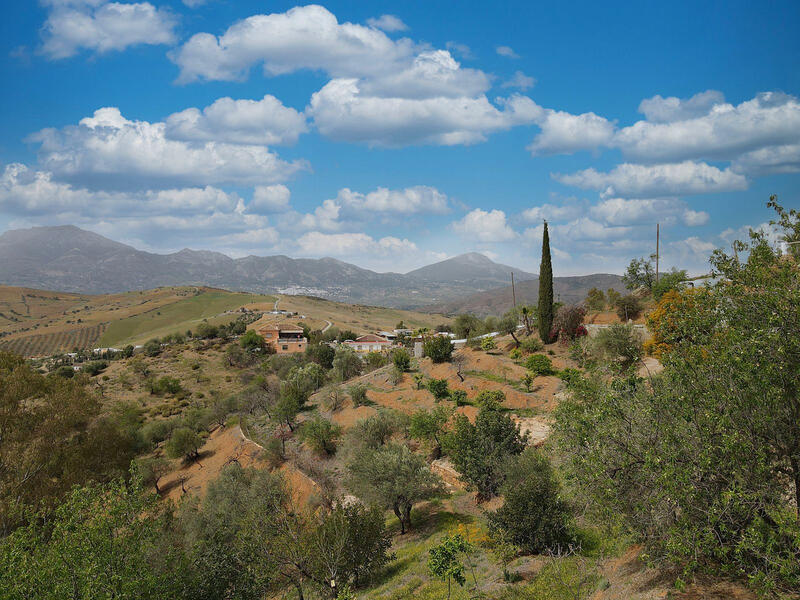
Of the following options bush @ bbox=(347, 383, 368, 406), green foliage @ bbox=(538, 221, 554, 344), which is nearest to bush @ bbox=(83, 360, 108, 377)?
bush @ bbox=(347, 383, 368, 406)

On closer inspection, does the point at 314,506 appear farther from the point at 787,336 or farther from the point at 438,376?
the point at 787,336

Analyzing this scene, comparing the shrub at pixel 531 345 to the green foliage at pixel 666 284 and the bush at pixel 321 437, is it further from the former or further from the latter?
the bush at pixel 321 437

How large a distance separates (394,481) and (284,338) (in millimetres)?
79067

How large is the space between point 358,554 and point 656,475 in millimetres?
11873

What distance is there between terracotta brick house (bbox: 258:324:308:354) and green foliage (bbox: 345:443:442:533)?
225ft

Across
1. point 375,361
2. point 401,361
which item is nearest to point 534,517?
point 401,361

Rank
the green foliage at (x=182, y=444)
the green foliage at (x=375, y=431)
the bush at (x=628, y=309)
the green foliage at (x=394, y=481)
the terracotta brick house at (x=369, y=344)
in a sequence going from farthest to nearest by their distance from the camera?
the terracotta brick house at (x=369, y=344), the bush at (x=628, y=309), the green foliage at (x=182, y=444), the green foliage at (x=375, y=431), the green foliage at (x=394, y=481)

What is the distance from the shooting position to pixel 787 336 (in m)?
8.11

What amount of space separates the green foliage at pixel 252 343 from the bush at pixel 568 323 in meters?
61.7

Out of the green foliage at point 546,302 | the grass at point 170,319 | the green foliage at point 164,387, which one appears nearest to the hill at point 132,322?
the grass at point 170,319

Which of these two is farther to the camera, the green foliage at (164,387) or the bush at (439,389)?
the green foliage at (164,387)

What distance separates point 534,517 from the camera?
15734 mm

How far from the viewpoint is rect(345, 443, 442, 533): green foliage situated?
68.7 ft

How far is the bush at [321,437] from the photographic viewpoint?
32906 millimetres
